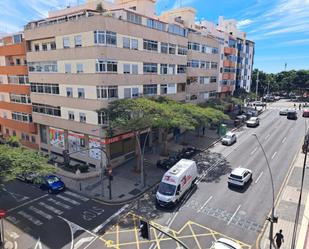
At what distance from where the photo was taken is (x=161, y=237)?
1922cm

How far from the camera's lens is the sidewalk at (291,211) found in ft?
58.7

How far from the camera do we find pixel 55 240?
1917cm

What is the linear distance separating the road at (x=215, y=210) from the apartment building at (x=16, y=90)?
27.5 meters

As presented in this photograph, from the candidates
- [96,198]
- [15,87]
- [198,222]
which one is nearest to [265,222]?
[198,222]

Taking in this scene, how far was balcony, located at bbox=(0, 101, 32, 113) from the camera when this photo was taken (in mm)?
40191

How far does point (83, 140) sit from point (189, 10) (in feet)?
121

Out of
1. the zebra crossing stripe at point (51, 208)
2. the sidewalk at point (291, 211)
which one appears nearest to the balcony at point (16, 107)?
the zebra crossing stripe at point (51, 208)

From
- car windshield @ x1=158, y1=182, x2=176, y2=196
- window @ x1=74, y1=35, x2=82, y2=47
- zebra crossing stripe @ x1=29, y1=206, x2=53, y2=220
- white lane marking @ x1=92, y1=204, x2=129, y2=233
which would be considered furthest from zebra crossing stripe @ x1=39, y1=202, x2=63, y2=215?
window @ x1=74, y1=35, x2=82, y2=47

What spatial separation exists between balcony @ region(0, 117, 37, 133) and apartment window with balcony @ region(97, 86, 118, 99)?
17.7 meters

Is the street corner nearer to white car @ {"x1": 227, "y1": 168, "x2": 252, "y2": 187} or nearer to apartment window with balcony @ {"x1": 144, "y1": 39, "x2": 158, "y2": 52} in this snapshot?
white car @ {"x1": 227, "y1": 168, "x2": 252, "y2": 187}

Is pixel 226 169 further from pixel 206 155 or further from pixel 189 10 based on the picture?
pixel 189 10

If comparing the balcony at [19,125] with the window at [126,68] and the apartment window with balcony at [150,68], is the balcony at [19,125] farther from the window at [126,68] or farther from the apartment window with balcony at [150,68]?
the apartment window with balcony at [150,68]

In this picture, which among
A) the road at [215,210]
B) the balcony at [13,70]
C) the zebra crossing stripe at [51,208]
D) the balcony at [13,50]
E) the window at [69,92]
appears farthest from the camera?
the balcony at [13,70]

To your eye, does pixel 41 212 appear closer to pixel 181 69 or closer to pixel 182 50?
pixel 181 69
